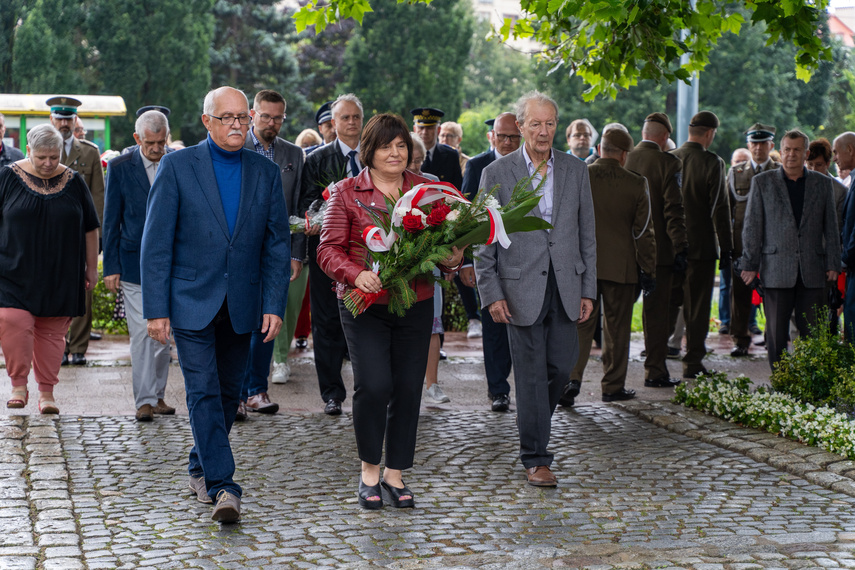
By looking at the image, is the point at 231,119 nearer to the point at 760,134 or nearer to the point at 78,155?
the point at 78,155

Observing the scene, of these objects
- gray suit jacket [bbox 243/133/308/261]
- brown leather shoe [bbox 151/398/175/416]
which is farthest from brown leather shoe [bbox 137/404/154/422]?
gray suit jacket [bbox 243/133/308/261]

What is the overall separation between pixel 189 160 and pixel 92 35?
3794 cm

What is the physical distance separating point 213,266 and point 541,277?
1966mm

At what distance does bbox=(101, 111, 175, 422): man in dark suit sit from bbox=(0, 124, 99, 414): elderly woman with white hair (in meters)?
0.36

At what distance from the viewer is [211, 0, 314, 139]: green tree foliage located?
4794 centimetres

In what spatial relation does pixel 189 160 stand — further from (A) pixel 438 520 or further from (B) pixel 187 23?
(B) pixel 187 23

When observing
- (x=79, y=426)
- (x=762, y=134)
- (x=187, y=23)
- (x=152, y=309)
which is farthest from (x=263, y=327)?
(x=187, y=23)

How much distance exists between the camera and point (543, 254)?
20.7 ft

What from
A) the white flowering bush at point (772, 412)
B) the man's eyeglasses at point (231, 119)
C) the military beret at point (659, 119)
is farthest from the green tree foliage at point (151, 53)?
the man's eyeglasses at point (231, 119)

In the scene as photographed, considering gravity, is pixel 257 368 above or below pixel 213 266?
below

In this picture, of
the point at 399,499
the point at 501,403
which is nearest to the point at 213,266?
the point at 399,499

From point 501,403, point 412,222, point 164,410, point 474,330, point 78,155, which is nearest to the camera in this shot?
point 412,222

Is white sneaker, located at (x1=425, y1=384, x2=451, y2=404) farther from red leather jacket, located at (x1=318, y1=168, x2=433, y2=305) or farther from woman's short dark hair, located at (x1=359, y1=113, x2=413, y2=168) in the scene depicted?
woman's short dark hair, located at (x1=359, y1=113, x2=413, y2=168)

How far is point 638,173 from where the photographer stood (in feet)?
30.9
